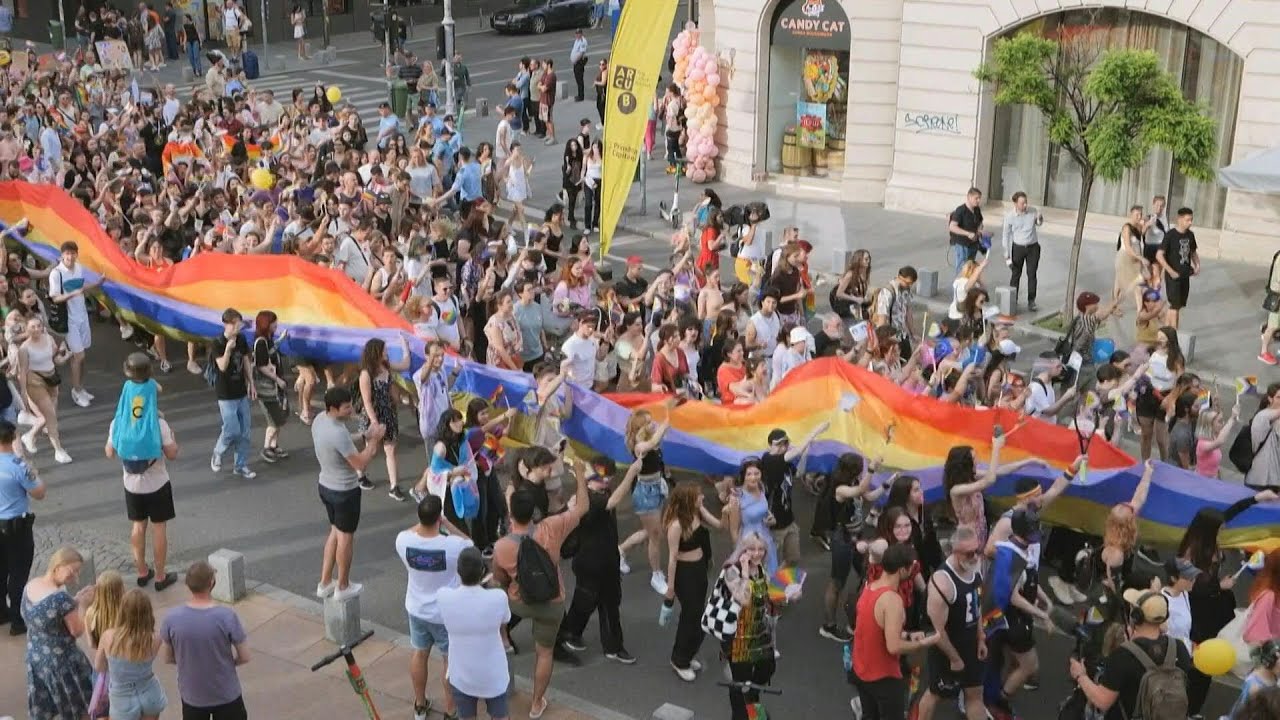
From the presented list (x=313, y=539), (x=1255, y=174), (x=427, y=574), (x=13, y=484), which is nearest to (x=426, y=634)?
(x=427, y=574)

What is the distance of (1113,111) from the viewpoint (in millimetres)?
17906

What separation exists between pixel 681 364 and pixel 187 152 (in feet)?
40.5

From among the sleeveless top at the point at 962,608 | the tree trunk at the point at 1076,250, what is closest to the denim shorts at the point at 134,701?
the sleeveless top at the point at 962,608

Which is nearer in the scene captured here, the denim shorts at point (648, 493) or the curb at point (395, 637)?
the curb at point (395, 637)

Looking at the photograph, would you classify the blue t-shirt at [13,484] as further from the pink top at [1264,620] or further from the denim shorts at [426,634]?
the pink top at [1264,620]

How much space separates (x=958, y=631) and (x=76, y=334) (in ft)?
33.9

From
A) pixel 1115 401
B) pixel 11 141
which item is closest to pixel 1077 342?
pixel 1115 401

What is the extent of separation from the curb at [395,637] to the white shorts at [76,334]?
4.86 m

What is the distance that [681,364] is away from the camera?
1380 centimetres

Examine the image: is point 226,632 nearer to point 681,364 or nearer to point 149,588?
point 149,588

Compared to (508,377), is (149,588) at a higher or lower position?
lower

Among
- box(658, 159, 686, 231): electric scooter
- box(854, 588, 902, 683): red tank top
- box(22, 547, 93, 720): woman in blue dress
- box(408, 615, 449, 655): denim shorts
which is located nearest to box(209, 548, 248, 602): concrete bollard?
box(22, 547, 93, 720): woman in blue dress

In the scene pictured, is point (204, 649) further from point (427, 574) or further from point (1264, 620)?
point (1264, 620)

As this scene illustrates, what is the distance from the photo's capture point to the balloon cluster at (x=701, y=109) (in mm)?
26328
